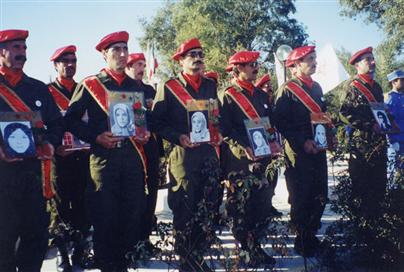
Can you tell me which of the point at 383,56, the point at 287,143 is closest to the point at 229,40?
the point at 383,56

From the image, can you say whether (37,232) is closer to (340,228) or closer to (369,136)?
(340,228)

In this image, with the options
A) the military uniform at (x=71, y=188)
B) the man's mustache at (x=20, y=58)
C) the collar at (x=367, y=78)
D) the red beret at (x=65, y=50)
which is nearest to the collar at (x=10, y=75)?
the man's mustache at (x=20, y=58)

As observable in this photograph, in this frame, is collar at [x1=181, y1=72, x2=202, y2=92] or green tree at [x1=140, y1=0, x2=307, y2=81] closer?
collar at [x1=181, y1=72, x2=202, y2=92]

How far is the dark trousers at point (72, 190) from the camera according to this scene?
5.30 m

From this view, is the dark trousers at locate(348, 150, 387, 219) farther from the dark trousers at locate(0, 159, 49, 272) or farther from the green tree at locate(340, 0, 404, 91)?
the green tree at locate(340, 0, 404, 91)

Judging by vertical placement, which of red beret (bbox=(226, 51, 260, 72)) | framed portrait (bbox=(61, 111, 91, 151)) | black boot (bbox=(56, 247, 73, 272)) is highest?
red beret (bbox=(226, 51, 260, 72))

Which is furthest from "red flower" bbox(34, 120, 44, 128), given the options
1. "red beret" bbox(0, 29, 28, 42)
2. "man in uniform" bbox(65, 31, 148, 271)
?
"red beret" bbox(0, 29, 28, 42)

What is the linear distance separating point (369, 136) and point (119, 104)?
2.83 metres

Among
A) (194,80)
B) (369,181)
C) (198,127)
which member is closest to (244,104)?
(194,80)

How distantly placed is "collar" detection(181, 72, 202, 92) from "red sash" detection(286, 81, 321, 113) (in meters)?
1.23

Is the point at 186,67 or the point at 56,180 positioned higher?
the point at 186,67

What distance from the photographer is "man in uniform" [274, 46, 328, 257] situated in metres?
5.51

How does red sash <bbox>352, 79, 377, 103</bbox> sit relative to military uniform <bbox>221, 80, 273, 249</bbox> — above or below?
above

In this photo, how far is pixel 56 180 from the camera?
17.4 ft
